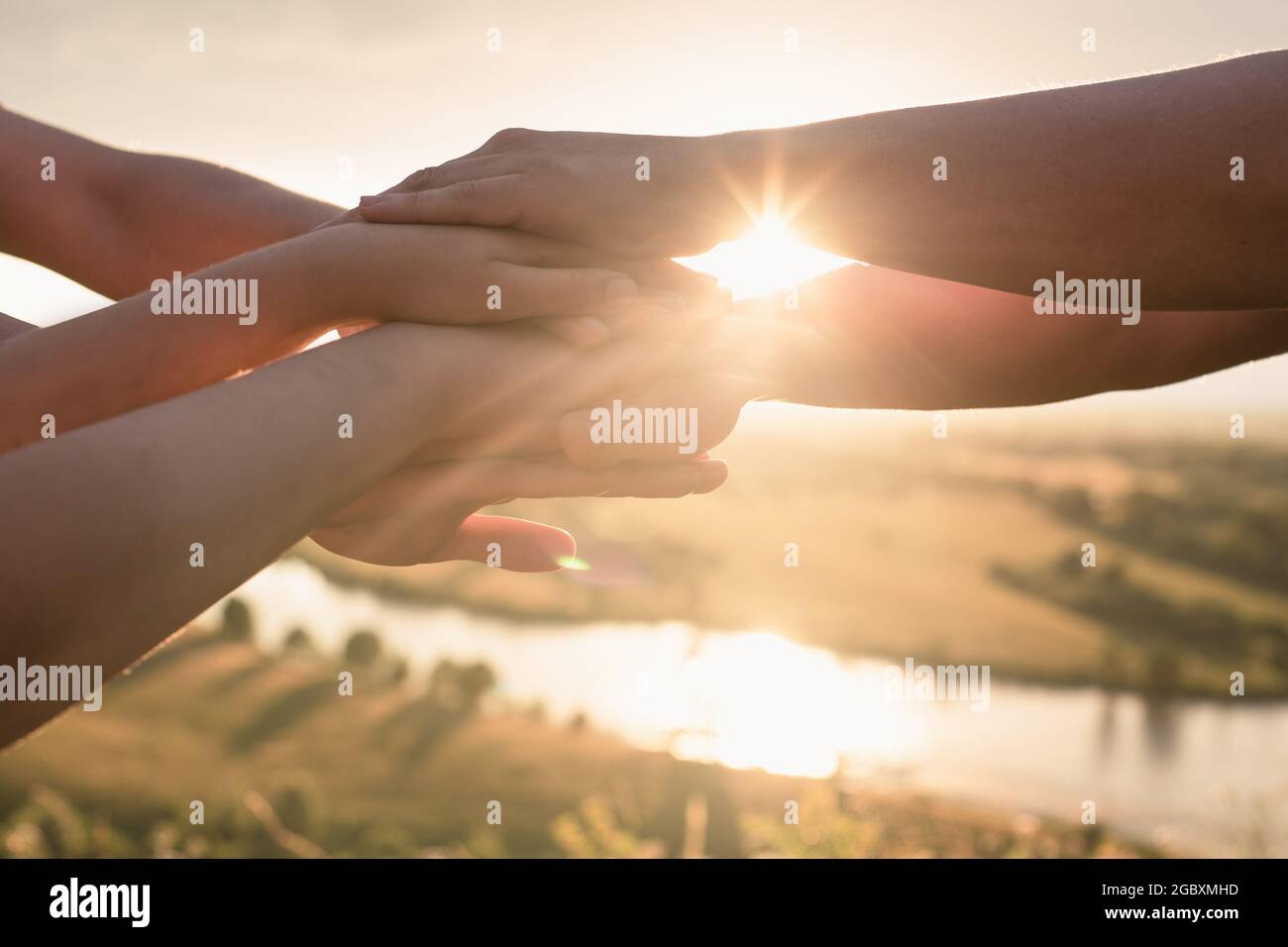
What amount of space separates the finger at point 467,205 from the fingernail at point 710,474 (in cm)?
59

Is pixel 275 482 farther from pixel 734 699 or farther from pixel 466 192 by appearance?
pixel 734 699

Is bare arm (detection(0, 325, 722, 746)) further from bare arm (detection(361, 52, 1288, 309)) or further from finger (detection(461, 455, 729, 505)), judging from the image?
bare arm (detection(361, 52, 1288, 309))

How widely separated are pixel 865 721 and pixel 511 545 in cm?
2029

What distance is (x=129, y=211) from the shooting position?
1.94m

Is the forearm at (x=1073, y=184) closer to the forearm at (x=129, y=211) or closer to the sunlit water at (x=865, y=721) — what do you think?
the forearm at (x=129, y=211)

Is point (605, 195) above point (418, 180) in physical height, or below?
below

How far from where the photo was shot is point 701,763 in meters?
14.5

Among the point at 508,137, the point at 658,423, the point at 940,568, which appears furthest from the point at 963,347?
the point at 940,568

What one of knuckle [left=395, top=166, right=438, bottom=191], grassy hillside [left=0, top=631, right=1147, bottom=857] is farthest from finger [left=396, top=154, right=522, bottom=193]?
grassy hillside [left=0, top=631, right=1147, bottom=857]

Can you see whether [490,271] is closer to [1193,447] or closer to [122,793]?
[122,793]

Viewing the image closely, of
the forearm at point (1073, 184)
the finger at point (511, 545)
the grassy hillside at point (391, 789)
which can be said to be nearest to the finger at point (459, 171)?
the forearm at point (1073, 184)

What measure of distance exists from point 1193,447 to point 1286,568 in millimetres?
22744

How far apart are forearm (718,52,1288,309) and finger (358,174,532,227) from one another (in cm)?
41

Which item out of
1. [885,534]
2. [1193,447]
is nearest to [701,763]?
[885,534]
